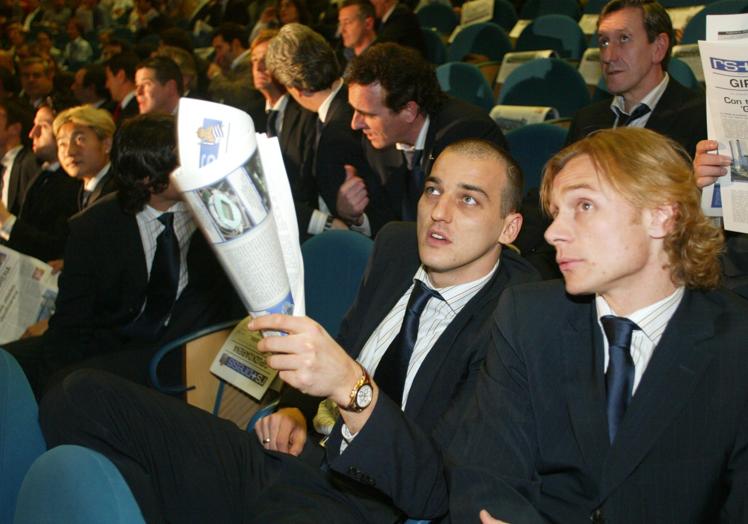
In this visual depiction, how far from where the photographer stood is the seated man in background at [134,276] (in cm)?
308

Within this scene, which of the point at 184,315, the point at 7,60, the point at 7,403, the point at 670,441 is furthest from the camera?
the point at 7,60

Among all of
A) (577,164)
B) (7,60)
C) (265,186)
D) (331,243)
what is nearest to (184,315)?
(331,243)

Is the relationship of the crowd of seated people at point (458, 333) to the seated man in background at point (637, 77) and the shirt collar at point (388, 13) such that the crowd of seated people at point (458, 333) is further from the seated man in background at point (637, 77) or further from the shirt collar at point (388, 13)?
the shirt collar at point (388, 13)

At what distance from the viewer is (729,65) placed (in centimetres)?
212

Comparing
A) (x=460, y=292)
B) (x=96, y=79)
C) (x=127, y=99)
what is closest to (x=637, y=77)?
(x=460, y=292)

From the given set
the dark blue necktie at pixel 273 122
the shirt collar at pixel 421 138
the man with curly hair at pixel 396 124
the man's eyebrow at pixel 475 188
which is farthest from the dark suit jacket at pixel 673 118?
the dark blue necktie at pixel 273 122

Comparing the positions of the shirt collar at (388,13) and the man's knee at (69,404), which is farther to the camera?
the shirt collar at (388,13)

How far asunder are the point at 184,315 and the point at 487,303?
143 centimetres

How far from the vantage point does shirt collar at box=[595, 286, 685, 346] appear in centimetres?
168

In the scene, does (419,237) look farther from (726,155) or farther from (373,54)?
(373,54)

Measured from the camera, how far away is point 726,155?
2.25m

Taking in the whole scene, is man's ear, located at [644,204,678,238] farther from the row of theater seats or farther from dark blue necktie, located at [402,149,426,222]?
dark blue necktie, located at [402,149,426,222]

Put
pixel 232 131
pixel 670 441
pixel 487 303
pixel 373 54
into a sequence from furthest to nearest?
pixel 373 54, pixel 487 303, pixel 670 441, pixel 232 131

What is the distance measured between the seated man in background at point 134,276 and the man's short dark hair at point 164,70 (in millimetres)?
2034
